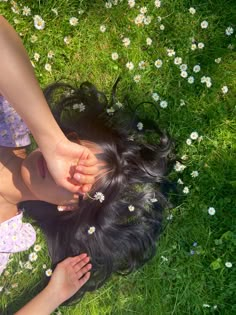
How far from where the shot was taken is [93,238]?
1.88 m

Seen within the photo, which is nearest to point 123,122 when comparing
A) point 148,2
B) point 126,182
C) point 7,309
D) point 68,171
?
point 126,182

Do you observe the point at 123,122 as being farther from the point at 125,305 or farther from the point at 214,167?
the point at 125,305

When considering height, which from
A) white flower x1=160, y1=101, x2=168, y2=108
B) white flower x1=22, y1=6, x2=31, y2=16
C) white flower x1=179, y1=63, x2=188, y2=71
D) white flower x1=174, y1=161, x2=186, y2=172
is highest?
white flower x1=22, y1=6, x2=31, y2=16

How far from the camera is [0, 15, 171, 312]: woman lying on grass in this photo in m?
1.69

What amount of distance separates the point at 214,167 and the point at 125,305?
0.91 meters

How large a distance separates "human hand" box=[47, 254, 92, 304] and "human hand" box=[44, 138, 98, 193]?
750 millimetres

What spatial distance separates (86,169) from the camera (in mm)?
1531

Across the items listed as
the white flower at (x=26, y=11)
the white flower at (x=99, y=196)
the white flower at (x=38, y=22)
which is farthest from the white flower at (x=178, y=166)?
the white flower at (x=26, y=11)

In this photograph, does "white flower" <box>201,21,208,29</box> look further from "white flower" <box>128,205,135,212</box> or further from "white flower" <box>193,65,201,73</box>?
"white flower" <box>128,205,135,212</box>

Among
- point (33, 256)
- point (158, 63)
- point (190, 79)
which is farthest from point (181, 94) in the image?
point (33, 256)

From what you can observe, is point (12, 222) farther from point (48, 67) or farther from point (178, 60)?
point (178, 60)

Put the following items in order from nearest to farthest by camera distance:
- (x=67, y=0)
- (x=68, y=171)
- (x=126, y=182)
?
(x=68, y=171)
(x=126, y=182)
(x=67, y=0)

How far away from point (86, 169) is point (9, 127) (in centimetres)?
66

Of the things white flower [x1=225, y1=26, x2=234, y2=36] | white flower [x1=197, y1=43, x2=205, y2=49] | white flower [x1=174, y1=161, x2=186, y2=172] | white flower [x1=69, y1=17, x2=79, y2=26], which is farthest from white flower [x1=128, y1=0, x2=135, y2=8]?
white flower [x1=174, y1=161, x2=186, y2=172]
